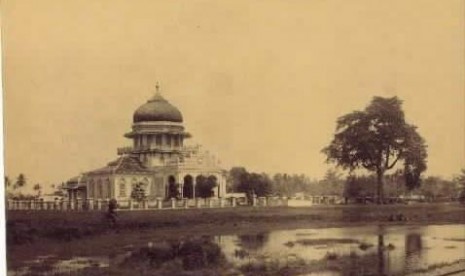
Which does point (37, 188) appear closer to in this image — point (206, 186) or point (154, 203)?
point (154, 203)

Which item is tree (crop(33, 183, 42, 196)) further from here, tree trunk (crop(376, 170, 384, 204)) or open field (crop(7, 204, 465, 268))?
tree trunk (crop(376, 170, 384, 204))

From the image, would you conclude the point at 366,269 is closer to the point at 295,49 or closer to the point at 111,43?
the point at 295,49

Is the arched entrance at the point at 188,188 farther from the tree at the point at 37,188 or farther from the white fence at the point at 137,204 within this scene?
the tree at the point at 37,188

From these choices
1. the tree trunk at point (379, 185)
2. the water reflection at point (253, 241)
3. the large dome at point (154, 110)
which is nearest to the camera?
the large dome at point (154, 110)

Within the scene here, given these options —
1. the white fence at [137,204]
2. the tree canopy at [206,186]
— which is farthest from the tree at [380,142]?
the tree canopy at [206,186]

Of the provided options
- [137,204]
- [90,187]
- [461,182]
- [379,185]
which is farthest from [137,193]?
[461,182]

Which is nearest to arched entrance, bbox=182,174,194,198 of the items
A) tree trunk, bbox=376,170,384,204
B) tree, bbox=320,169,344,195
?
A: tree, bbox=320,169,344,195

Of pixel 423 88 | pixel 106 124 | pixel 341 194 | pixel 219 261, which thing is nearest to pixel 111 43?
pixel 106 124
